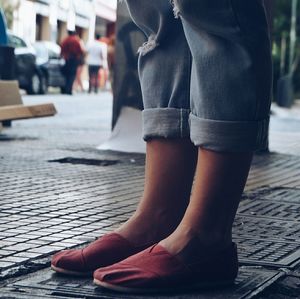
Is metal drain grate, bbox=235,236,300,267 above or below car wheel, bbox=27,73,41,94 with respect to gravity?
above

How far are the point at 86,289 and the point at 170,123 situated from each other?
0.51 m

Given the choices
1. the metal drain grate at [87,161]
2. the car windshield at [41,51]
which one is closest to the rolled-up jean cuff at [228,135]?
the metal drain grate at [87,161]

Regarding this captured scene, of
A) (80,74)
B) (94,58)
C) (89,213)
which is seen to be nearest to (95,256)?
(89,213)

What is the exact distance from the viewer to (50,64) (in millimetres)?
28562

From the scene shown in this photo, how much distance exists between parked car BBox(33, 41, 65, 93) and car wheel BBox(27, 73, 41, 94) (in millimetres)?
630

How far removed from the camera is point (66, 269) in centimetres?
289

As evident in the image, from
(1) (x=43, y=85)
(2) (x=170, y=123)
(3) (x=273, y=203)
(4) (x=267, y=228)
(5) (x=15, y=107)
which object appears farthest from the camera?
(1) (x=43, y=85)

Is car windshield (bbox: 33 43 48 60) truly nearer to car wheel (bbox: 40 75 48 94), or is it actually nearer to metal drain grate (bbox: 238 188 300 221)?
car wheel (bbox: 40 75 48 94)

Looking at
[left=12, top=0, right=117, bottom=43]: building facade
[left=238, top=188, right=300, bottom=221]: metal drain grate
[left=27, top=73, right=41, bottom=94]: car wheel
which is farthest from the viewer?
[left=12, top=0, right=117, bottom=43]: building facade

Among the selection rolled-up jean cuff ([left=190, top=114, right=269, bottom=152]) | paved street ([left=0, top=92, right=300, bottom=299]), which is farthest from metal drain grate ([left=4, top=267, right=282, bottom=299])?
rolled-up jean cuff ([left=190, top=114, right=269, bottom=152])

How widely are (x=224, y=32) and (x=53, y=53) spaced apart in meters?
27.2

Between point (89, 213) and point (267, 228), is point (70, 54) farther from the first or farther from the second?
point (267, 228)

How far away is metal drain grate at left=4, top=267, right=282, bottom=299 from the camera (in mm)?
2680

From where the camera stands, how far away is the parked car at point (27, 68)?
24969 mm
